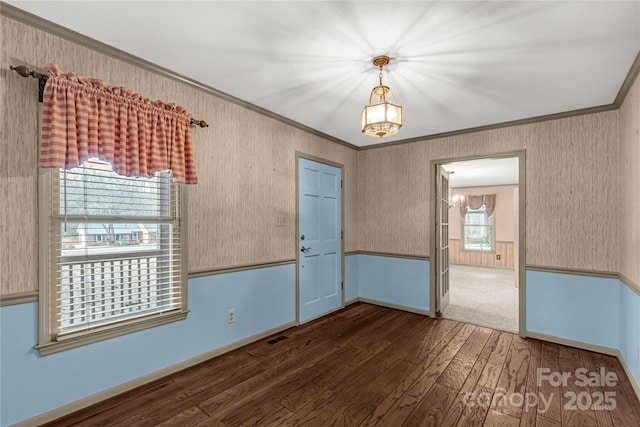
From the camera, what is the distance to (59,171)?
191cm

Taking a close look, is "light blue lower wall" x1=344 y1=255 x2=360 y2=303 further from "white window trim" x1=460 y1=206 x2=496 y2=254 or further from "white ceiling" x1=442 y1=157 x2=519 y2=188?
"white window trim" x1=460 y1=206 x2=496 y2=254

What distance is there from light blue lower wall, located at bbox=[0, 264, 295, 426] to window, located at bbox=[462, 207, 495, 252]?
7.34 m

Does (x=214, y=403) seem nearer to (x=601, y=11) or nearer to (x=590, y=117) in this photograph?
(x=601, y=11)

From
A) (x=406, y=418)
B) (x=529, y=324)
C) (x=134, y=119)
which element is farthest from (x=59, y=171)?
(x=529, y=324)

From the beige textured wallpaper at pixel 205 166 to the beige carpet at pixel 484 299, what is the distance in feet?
6.10

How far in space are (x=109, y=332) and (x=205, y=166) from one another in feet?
4.73

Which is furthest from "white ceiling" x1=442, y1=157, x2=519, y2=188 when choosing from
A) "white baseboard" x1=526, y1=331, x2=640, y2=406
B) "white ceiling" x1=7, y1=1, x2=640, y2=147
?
"white baseboard" x1=526, y1=331, x2=640, y2=406

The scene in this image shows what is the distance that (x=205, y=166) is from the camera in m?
2.65

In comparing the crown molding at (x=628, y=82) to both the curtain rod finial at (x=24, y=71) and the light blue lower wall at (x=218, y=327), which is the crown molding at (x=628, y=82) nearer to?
the light blue lower wall at (x=218, y=327)

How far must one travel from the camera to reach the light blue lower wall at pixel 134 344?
1728 mm

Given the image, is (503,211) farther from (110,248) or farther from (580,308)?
(110,248)

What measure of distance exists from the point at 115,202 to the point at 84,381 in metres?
1.20

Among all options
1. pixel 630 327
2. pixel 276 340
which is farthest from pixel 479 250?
pixel 276 340

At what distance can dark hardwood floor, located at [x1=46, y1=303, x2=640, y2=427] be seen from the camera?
1.93m
